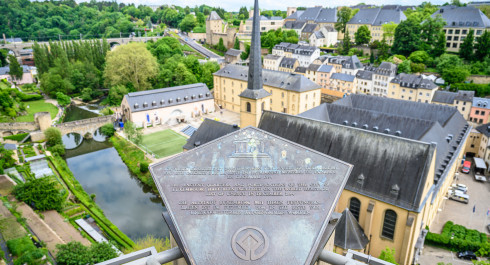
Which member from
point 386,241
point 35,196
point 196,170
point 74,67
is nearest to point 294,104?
point 386,241

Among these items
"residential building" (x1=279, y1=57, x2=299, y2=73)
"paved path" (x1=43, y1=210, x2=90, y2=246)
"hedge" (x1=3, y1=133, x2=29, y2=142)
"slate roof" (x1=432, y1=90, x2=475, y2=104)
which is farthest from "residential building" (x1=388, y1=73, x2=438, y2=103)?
"hedge" (x1=3, y1=133, x2=29, y2=142)

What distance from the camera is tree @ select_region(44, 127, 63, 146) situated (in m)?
55.3

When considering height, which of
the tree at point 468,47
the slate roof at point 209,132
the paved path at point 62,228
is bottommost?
the paved path at point 62,228

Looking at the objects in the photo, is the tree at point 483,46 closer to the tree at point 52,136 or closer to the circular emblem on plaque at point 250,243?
the circular emblem on plaque at point 250,243

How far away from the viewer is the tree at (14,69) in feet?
296

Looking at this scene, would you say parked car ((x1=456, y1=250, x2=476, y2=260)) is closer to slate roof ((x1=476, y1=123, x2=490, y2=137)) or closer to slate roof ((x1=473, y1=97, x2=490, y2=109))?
slate roof ((x1=476, y1=123, x2=490, y2=137))

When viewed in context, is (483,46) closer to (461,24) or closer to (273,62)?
(461,24)

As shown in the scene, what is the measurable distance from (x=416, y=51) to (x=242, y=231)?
3613 inches

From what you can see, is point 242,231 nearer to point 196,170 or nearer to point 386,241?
point 196,170

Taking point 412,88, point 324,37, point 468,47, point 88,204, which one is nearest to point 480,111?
point 412,88

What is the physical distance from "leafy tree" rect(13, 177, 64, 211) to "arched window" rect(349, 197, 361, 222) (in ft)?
102

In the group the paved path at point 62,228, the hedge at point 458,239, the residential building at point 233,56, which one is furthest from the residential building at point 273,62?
the paved path at point 62,228

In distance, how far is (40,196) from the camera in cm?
3462

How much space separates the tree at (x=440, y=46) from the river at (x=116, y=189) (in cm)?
8143
